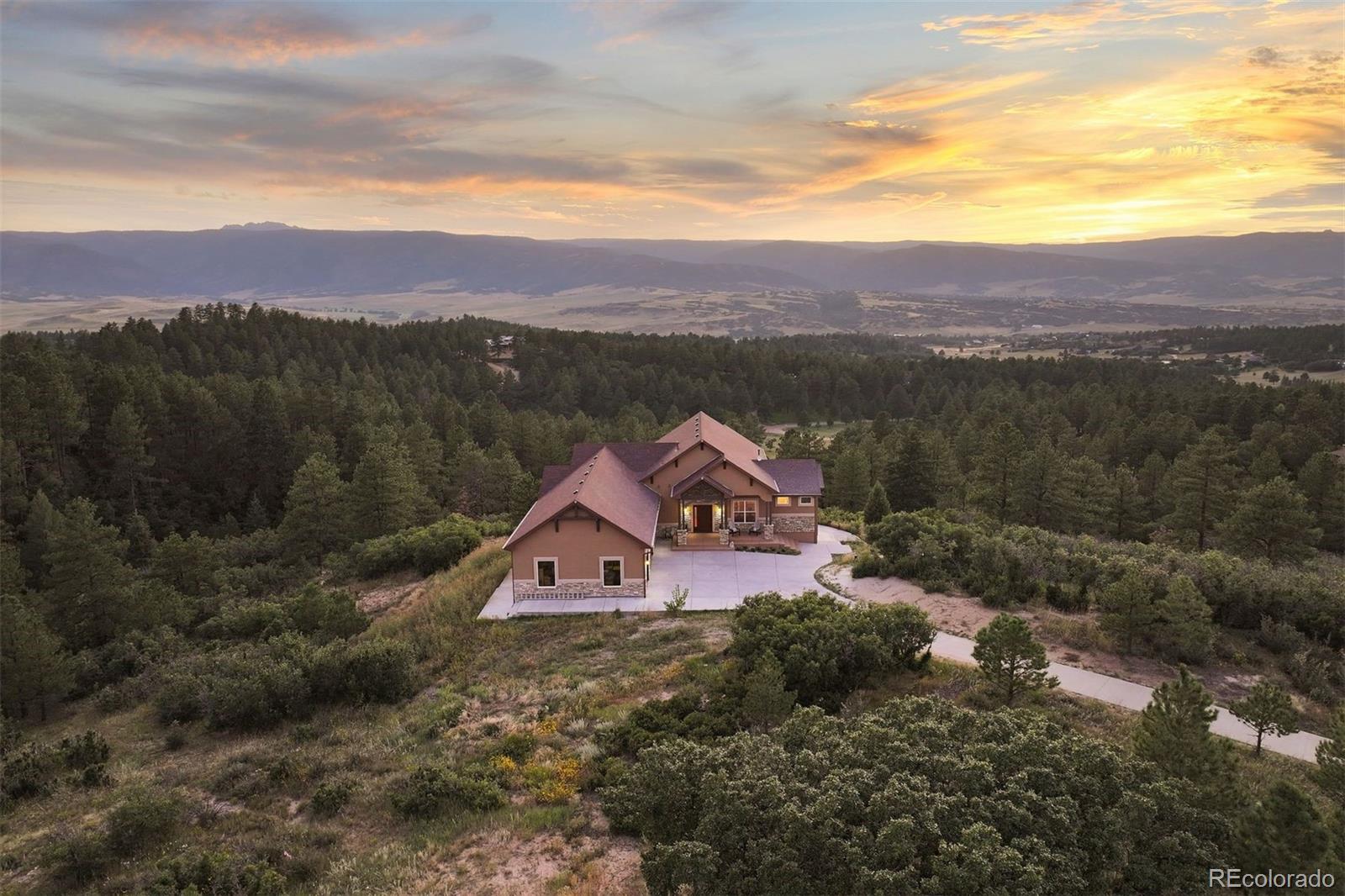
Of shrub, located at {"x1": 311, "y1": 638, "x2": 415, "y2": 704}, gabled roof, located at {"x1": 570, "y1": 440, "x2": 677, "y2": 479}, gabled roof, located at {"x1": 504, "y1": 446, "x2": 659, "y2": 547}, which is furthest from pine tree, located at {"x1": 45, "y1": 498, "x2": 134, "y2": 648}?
gabled roof, located at {"x1": 570, "y1": 440, "x2": 677, "y2": 479}

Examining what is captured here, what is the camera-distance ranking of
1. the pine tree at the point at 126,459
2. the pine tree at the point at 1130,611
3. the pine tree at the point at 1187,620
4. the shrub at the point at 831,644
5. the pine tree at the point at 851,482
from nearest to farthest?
the shrub at the point at 831,644 → the pine tree at the point at 1187,620 → the pine tree at the point at 1130,611 → the pine tree at the point at 851,482 → the pine tree at the point at 126,459

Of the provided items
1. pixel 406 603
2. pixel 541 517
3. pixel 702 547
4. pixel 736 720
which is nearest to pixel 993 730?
pixel 736 720

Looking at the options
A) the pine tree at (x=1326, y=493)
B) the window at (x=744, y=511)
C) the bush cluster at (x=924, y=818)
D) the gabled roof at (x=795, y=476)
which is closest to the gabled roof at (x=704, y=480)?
the window at (x=744, y=511)

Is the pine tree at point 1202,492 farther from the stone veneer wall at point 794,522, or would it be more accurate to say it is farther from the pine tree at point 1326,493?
the stone veneer wall at point 794,522

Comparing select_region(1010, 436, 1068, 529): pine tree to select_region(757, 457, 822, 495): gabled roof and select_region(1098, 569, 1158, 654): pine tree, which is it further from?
select_region(1098, 569, 1158, 654): pine tree

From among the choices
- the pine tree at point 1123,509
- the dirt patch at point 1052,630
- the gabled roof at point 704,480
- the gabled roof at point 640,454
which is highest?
the gabled roof at point 640,454

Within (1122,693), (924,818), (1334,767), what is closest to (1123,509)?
(1122,693)
